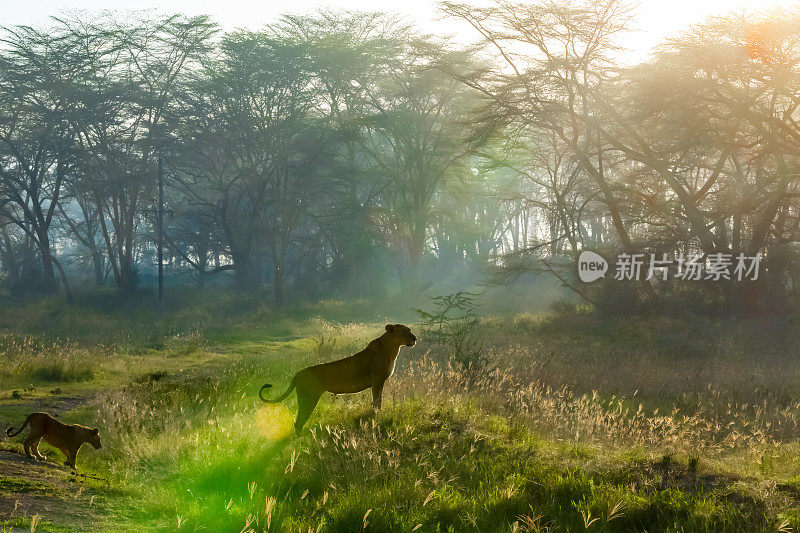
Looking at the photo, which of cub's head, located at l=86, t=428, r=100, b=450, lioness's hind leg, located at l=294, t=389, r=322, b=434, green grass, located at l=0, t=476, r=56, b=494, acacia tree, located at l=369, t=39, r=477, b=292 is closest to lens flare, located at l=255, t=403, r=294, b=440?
lioness's hind leg, located at l=294, t=389, r=322, b=434

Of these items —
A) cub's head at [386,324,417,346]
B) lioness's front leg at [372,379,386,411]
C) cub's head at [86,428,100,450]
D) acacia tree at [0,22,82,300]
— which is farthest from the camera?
A: acacia tree at [0,22,82,300]

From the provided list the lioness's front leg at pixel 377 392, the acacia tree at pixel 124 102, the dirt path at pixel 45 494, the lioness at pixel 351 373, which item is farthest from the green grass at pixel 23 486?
the acacia tree at pixel 124 102

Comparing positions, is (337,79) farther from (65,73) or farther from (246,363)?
(246,363)

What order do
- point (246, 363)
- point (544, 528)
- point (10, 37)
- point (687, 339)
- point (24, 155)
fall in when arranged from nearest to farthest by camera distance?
1. point (544, 528)
2. point (246, 363)
3. point (687, 339)
4. point (10, 37)
5. point (24, 155)

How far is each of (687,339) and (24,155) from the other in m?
30.6

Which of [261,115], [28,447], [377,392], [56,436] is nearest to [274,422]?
[377,392]

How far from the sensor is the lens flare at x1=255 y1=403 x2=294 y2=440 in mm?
6641

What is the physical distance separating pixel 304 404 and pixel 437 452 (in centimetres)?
131

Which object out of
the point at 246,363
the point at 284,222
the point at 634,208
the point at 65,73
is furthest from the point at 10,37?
the point at 634,208

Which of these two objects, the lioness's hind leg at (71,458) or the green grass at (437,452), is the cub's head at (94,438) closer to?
the lioness's hind leg at (71,458)

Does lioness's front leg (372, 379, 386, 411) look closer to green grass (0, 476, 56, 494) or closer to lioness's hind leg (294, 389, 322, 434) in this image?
lioness's hind leg (294, 389, 322, 434)

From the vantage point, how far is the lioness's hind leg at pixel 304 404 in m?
6.29

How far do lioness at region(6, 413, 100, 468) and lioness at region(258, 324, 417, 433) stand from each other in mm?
1480

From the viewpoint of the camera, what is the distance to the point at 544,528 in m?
4.48
